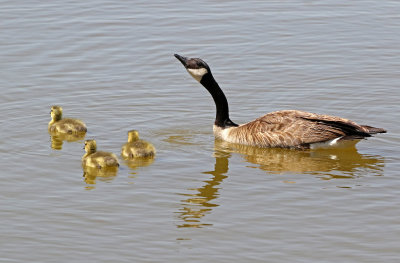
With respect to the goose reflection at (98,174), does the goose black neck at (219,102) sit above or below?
above

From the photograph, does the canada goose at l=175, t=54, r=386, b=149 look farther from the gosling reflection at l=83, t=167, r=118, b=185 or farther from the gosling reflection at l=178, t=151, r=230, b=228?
the gosling reflection at l=83, t=167, r=118, b=185

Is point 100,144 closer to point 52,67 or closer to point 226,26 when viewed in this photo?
point 52,67

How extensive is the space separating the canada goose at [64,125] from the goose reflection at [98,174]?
1.72 meters

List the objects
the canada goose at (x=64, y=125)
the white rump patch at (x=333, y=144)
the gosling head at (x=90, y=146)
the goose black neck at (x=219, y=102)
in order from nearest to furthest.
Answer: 1. the gosling head at (x=90, y=146)
2. the white rump patch at (x=333, y=144)
3. the canada goose at (x=64, y=125)
4. the goose black neck at (x=219, y=102)

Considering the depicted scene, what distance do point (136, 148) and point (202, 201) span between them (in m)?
1.77

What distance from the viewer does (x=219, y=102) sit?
48.0 ft

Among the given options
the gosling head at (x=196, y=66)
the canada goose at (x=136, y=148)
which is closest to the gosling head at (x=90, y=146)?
the canada goose at (x=136, y=148)

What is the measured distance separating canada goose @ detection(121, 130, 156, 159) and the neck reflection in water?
96cm

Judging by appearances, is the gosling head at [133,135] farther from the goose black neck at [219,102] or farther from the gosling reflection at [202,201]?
the goose black neck at [219,102]

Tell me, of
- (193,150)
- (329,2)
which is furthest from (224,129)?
(329,2)

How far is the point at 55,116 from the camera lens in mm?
14523

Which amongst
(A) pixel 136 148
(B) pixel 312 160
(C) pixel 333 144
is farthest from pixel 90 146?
(C) pixel 333 144

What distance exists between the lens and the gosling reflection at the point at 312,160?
1283 cm

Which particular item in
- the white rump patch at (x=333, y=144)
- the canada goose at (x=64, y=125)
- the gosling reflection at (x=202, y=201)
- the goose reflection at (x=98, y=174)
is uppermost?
the canada goose at (x=64, y=125)
